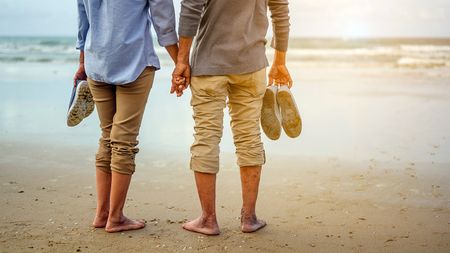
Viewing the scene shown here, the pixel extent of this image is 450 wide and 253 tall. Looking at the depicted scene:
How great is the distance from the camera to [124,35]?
3.02 metres

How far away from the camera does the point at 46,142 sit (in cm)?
577

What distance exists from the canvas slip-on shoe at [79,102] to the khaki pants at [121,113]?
0.55 feet

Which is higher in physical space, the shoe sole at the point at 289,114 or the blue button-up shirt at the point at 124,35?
the blue button-up shirt at the point at 124,35

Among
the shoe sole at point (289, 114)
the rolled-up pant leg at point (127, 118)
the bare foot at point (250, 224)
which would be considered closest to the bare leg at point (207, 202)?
the bare foot at point (250, 224)

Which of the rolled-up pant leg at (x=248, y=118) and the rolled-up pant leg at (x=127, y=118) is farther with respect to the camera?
the rolled-up pant leg at (x=248, y=118)

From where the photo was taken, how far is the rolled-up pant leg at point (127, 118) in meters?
3.12

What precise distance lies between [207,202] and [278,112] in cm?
76

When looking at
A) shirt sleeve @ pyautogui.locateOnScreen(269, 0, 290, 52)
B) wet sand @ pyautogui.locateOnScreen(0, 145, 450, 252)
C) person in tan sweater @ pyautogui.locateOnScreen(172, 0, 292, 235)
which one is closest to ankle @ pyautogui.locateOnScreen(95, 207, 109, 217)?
wet sand @ pyautogui.locateOnScreen(0, 145, 450, 252)

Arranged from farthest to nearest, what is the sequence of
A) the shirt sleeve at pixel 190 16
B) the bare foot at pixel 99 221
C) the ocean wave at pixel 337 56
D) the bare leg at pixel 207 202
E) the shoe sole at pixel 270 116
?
the ocean wave at pixel 337 56, the shoe sole at pixel 270 116, the bare foot at pixel 99 221, the bare leg at pixel 207 202, the shirt sleeve at pixel 190 16

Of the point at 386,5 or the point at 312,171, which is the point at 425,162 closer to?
the point at 312,171

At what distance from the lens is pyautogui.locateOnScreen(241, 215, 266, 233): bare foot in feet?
10.8

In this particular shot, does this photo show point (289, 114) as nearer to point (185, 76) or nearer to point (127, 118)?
point (185, 76)

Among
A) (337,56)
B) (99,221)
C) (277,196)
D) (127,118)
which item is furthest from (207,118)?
(337,56)

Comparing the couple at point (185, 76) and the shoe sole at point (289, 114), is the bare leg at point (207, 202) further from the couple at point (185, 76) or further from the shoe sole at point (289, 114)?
the shoe sole at point (289, 114)
